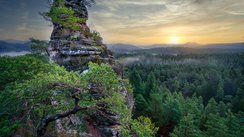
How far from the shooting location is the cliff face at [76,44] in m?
21.3

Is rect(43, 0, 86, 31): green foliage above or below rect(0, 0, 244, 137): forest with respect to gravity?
above

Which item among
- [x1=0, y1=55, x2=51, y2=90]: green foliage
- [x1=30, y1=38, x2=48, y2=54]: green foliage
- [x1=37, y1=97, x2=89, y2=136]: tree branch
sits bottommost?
[x1=37, y1=97, x2=89, y2=136]: tree branch

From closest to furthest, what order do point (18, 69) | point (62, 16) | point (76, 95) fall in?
point (76, 95) → point (18, 69) → point (62, 16)

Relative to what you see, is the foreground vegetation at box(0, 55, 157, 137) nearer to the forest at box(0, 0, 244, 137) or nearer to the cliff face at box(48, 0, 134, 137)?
the forest at box(0, 0, 244, 137)

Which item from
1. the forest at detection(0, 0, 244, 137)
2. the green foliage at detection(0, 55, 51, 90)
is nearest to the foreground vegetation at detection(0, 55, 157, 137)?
the forest at detection(0, 0, 244, 137)

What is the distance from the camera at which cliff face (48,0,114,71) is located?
70.0 feet

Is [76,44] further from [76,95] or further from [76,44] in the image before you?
[76,95]

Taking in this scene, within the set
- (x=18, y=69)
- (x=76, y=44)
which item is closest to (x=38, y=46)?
(x=76, y=44)

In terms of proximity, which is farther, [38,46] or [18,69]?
[38,46]

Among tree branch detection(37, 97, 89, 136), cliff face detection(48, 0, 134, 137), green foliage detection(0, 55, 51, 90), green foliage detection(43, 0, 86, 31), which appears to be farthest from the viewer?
green foliage detection(43, 0, 86, 31)

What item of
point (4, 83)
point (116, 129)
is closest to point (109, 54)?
point (116, 129)

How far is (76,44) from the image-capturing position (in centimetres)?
2200

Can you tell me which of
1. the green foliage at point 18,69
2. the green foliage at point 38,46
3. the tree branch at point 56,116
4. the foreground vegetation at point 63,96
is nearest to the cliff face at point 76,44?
the green foliage at point 38,46

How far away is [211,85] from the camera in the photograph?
72.9 metres
